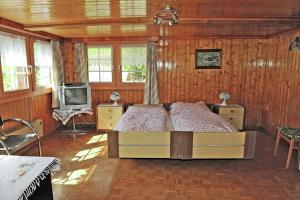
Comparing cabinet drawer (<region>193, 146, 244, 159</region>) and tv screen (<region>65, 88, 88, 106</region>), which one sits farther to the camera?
tv screen (<region>65, 88, 88, 106</region>)

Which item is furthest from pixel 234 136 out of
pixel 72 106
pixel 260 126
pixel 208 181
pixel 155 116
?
pixel 72 106

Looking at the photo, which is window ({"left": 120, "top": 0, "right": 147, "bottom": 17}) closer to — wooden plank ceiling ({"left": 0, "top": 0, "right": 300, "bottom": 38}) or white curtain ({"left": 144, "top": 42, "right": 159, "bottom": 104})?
wooden plank ceiling ({"left": 0, "top": 0, "right": 300, "bottom": 38})

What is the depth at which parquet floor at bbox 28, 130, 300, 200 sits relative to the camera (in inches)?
97.4

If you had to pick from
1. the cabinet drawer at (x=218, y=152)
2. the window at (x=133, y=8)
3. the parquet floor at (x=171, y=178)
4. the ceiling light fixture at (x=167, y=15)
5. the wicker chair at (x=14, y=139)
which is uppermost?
the window at (x=133, y=8)

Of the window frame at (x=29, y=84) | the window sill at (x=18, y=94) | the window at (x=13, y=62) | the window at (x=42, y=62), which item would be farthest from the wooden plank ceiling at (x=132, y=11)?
the window sill at (x=18, y=94)

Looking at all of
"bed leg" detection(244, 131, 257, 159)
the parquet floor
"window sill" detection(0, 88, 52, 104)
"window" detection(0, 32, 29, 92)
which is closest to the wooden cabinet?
the parquet floor

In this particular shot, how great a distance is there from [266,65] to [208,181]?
3278mm

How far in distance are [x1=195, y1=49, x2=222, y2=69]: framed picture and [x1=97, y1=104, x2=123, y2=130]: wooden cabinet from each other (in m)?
1.97

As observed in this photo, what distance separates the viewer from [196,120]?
11.4 ft

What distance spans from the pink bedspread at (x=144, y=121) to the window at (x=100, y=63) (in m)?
1.45

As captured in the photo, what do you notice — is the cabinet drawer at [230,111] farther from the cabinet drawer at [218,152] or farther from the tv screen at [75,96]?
the tv screen at [75,96]

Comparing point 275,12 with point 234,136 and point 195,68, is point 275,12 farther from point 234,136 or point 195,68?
point 195,68

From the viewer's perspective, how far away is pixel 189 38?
473cm

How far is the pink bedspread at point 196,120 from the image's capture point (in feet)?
10.4
